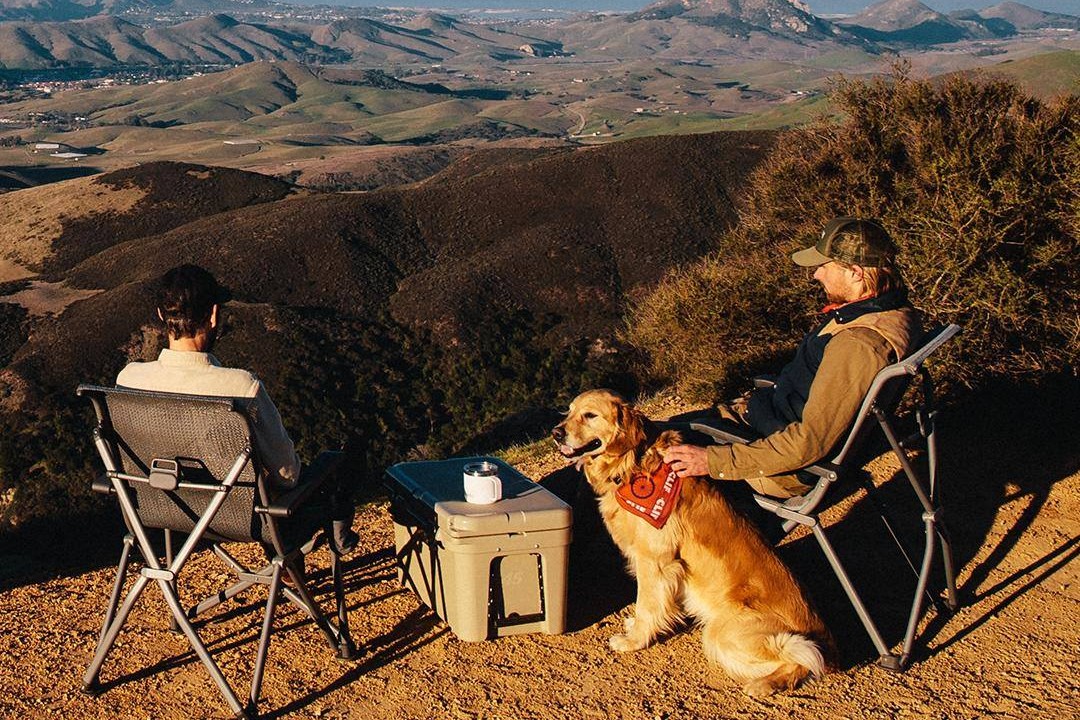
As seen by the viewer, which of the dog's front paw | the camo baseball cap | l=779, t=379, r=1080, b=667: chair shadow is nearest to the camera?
the camo baseball cap

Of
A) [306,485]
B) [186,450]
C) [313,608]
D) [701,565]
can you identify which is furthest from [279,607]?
[701,565]

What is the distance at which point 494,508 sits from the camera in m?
5.10

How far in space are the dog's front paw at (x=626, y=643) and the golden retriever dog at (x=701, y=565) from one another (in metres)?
0.11

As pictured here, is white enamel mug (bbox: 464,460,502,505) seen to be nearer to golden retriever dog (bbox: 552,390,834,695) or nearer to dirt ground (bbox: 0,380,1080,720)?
golden retriever dog (bbox: 552,390,834,695)

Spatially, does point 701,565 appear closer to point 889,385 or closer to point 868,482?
point 868,482

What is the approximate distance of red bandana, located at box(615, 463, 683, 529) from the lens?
4746 millimetres

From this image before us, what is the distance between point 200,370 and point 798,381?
300 cm

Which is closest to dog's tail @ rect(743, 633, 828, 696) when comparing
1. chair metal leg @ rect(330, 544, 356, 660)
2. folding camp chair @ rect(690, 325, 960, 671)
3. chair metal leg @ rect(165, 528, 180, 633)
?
folding camp chair @ rect(690, 325, 960, 671)

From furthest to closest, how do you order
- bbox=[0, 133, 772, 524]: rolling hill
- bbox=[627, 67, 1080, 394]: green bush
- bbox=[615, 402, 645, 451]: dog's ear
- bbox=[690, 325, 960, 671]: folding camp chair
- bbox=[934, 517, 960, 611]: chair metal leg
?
bbox=[0, 133, 772, 524]: rolling hill
bbox=[627, 67, 1080, 394]: green bush
bbox=[934, 517, 960, 611]: chair metal leg
bbox=[615, 402, 645, 451]: dog's ear
bbox=[690, 325, 960, 671]: folding camp chair

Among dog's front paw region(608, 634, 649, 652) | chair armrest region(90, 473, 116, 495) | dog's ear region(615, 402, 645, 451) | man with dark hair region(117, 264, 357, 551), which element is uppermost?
man with dark hair region(117, 264, 357, 551)

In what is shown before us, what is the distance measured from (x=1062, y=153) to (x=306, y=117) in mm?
179285

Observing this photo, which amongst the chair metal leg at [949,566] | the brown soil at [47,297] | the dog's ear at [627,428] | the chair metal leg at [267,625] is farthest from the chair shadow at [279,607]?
the brown soil at [47,297]

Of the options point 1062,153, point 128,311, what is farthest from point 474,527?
point 128,311

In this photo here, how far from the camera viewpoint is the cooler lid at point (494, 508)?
16.4ft
